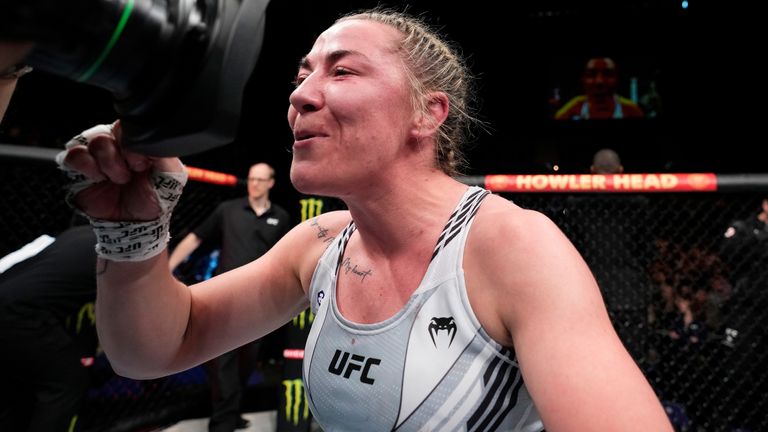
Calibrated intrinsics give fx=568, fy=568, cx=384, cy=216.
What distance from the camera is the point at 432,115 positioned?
1.17 metres

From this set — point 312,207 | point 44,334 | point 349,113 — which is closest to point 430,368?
point 349,113

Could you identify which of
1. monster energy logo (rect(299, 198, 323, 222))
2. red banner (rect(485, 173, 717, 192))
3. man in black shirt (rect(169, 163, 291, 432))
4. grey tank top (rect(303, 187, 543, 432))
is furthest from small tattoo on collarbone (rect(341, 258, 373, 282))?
man in black shirt (rect(169, 163, 291, 432))

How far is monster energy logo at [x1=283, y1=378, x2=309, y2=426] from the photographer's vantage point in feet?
8.18

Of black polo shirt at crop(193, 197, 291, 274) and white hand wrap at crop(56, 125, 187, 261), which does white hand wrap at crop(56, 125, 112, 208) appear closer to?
white hand wrap at crop(56, 125, 187, 261)

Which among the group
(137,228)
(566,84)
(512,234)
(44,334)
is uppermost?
(566,84)

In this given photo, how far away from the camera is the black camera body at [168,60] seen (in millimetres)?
534

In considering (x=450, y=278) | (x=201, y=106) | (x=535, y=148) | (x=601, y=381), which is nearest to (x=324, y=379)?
(x=450, y=278)

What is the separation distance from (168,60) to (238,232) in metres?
3.04

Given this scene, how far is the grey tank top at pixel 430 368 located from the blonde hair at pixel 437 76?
26 centimetres

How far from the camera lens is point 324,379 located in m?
1.01

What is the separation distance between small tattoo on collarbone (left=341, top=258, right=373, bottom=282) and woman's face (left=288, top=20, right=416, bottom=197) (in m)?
0.17

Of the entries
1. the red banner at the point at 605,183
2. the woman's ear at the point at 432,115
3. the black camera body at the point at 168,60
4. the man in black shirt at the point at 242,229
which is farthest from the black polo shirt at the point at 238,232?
the black camera body at the point at 168,60

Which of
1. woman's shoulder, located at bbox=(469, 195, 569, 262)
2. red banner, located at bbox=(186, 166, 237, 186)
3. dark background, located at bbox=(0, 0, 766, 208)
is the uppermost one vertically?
dark background, located at bbox=(0, 0, 766, 208)

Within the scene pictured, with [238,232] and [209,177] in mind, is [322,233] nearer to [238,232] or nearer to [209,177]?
[209,177]
